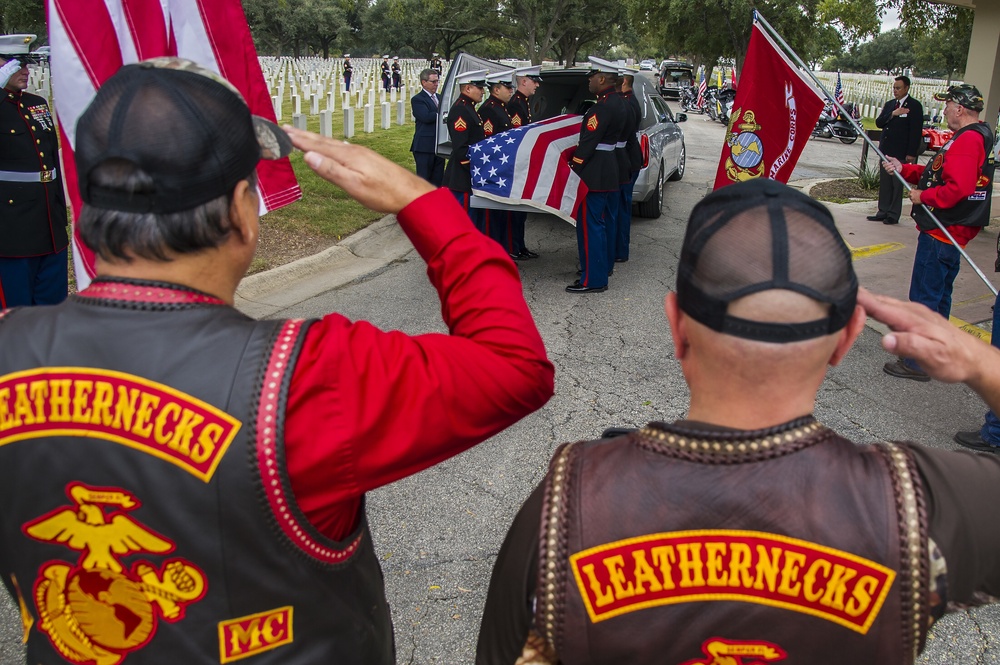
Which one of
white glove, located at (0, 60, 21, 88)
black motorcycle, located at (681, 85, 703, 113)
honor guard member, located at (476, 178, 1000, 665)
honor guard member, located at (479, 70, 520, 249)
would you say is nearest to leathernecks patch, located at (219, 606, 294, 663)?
honor guard member, located at (476, 178, 1000, 665)

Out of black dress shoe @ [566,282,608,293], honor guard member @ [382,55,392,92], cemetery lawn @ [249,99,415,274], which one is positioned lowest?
black dress shoe @ [566,282,608,293]

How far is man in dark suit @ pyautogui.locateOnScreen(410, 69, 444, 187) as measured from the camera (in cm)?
1000

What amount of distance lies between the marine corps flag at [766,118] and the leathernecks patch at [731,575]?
149 inches

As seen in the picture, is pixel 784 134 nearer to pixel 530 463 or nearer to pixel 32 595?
Answer: pixel 530 463

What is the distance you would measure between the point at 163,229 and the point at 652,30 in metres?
35.4

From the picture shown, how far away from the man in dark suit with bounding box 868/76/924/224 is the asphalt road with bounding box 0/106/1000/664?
3.86m

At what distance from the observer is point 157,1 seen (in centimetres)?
259

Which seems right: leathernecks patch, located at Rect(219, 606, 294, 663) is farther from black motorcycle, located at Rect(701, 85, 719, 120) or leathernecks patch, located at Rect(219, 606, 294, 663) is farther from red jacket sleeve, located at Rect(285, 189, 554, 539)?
black motorcycle, located at Rect(701, 85, 719, 120)

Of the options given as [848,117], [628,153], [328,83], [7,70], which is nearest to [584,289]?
[628,153]

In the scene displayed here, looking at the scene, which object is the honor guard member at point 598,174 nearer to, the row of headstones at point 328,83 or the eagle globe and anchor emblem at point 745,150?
the eagle globe and anchor emblem at point 745,150

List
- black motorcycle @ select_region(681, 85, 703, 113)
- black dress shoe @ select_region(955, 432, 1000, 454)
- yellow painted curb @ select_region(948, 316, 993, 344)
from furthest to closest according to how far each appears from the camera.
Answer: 1. black motorcycle @ select_region(681, 85, 703, 113)
2. yellow painted curb @ select_region(948, 316, 993, 344)
3. black dress shoe @ select_region(955, 432, 1000, 454)

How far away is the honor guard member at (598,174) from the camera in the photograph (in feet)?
24.3

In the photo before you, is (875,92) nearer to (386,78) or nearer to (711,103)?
(711,103)

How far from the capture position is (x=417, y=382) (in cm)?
124
